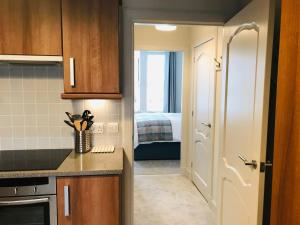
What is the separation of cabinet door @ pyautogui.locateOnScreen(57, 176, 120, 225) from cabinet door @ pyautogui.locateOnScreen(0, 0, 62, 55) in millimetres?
937

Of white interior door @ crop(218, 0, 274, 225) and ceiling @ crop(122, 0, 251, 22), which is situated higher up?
ceiling @ crop(122, 0, 251, 22)

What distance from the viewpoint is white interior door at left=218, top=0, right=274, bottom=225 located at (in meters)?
1.47

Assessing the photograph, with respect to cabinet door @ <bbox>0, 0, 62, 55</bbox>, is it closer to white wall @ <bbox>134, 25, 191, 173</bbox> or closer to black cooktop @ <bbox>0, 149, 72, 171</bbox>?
black cooktop @ <bbox>0, 149, 72, 171</bbox>

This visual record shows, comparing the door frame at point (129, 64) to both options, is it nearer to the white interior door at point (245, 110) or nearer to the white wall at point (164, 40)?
the white interior door at point (245, 110)

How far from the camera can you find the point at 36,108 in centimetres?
216

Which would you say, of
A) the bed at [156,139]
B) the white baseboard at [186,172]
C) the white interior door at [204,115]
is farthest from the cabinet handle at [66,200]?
the bed at [156,139]

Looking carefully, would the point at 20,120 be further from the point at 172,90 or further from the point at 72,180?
the point at 172,90

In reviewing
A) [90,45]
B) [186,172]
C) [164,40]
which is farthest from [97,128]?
[186,172]

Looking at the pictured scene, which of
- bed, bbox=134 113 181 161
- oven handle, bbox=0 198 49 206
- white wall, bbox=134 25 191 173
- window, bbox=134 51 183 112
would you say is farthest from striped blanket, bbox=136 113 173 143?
oven handle, bbox=0 198 49 206

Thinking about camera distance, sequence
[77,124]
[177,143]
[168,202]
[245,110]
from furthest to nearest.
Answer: [177,143] < [168,202] < [77,124] < [245,110]

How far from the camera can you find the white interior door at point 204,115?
9.73ft

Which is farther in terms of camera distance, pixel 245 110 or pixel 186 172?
pixel 186 172

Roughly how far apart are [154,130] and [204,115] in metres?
1.56

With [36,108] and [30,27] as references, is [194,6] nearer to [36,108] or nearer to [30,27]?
[30,27]
